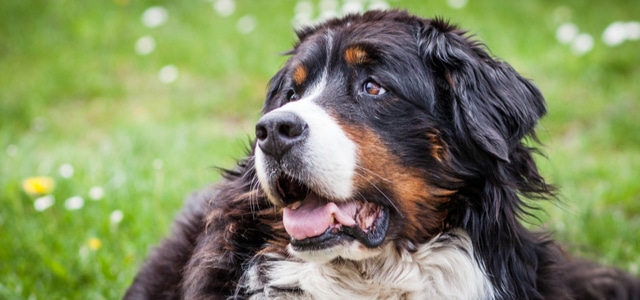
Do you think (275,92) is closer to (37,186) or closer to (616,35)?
(37,186)

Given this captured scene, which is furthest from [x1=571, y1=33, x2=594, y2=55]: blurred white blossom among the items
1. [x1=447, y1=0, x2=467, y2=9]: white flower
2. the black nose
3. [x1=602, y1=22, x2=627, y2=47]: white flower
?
the black nose

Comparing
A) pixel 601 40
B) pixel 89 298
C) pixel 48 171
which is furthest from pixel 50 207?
pixel 601 40

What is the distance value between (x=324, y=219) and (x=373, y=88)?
0.63 metres

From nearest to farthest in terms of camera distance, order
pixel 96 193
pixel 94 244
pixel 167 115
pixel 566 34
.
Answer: pixel 94 244, pixel 96 193, pixel 167 115, pixel 566 34

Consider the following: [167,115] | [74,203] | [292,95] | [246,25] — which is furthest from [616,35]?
[74,203]

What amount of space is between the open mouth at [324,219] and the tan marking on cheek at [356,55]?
606mm

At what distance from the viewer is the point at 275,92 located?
3.80m

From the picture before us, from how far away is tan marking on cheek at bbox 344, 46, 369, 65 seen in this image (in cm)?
328

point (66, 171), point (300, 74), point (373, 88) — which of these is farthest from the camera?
point (66, 171)

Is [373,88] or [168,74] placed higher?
[373,88]

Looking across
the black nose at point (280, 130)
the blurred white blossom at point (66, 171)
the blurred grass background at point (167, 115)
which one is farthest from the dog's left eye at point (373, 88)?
the blurred white blossom at point (66, 171)

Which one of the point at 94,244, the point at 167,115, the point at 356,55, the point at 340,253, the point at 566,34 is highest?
the point at 566,34

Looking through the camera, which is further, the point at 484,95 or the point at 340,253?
the point at 484,95

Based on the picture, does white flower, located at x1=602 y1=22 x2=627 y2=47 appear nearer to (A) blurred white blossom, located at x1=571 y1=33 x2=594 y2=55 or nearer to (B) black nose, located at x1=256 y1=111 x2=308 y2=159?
(A) blurred white blossom, located at x1=571 y1=33 x2=594 y2=55
